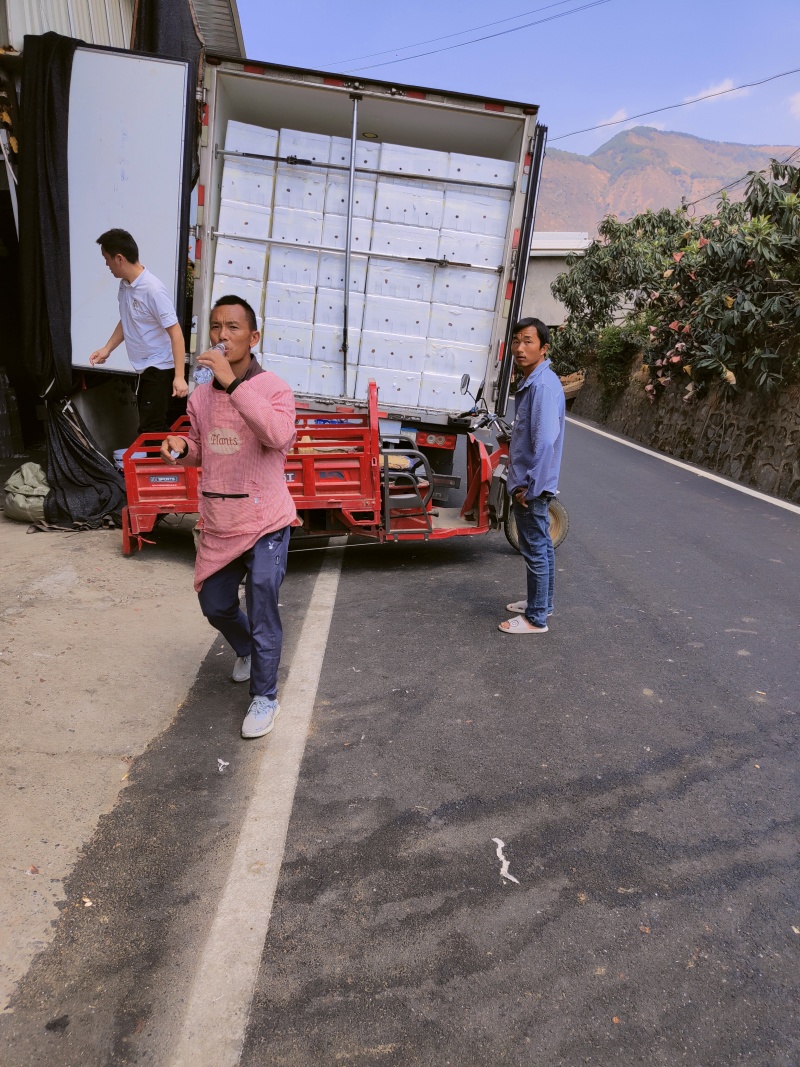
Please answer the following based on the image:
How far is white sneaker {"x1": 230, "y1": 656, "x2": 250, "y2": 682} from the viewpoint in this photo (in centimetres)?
415

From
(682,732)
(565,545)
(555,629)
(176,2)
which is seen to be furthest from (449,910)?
(176,2)

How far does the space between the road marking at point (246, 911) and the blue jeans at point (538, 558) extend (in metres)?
1.60

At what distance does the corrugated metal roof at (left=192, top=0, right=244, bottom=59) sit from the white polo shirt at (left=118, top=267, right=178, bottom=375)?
7.57 m

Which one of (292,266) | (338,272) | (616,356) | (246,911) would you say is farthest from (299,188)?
(616,356)

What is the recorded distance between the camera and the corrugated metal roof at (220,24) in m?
12.7

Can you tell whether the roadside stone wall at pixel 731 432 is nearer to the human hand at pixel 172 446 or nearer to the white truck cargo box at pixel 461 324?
the white truck cargo box at pixel 461 324

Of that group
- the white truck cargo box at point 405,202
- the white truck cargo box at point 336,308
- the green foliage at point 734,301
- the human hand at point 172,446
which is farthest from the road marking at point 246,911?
the green foliage at point 734,301

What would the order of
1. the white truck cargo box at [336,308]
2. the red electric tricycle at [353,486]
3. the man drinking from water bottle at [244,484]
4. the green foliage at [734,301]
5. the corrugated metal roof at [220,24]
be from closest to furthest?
the man drinking from water bottle at [244,484]
the red electric tricycle at [353,486]
the white truck cargo box at [336,308]
the green foliage at [734,301]
the corrugated metal roof at [220,24]

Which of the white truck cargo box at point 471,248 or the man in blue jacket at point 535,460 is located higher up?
the white truck cargo box at point 471,248

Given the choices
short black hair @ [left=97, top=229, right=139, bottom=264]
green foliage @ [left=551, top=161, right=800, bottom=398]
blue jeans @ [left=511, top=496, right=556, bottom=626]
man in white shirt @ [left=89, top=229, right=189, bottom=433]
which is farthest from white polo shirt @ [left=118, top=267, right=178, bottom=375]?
green foliage @ [left=551, top=161, right=800, bottom=398]

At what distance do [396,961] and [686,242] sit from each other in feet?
56.5

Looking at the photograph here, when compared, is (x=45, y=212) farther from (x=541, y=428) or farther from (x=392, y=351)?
(x=541, y=428)

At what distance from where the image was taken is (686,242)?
16.8 meters

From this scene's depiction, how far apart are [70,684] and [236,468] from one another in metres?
1.47
